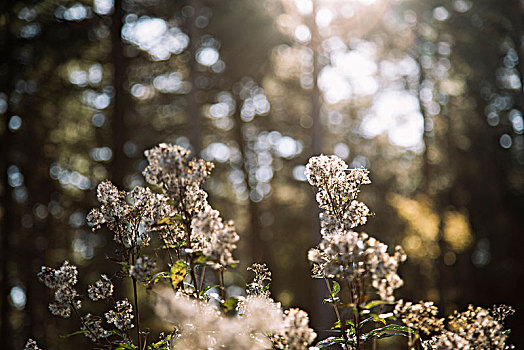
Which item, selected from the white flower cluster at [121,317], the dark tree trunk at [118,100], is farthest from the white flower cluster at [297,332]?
the dark tree trunk at [118,100]

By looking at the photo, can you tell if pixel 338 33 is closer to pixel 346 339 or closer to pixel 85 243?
pixel 85 243

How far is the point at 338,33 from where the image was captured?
33.1 ft

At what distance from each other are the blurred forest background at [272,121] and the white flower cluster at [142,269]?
22.7 ft

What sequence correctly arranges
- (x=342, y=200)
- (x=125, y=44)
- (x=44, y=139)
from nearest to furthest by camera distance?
(x=342, y=200), (x=125, y=44), (x=44, y=139)

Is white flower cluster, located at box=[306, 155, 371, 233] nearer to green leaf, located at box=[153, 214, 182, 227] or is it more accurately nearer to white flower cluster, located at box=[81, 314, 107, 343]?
green leaf, located at box=[153, 214, 182, 227]

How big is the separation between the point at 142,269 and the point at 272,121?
11.6m

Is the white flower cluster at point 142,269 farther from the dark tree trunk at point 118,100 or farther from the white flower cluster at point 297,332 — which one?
the dark tree trunk at point 118,100

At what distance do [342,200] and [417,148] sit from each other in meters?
14.1

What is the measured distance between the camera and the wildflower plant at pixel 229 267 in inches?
53.5

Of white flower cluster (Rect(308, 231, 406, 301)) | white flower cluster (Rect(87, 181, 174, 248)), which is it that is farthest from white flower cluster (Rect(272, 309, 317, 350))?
white flower cluster (Rect(87, 181, 174, 248))

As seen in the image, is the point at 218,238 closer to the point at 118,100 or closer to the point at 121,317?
the point at 121,317

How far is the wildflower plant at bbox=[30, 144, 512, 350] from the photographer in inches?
53.5

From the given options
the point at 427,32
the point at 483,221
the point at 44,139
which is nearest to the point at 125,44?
the point at 44,139

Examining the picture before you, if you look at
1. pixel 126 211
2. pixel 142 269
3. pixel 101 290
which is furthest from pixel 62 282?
pixel 142 269
